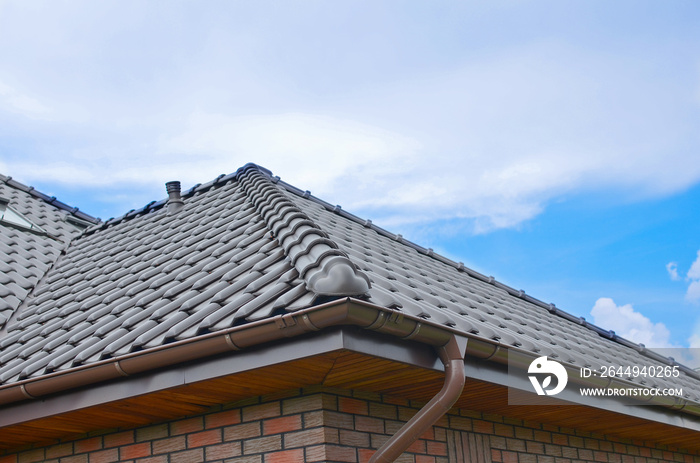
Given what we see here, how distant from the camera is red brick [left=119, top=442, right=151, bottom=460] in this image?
4199 mm

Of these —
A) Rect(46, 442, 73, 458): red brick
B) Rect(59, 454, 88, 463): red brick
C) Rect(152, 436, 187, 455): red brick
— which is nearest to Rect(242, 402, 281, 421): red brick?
Rect(152, 436, 187, 455): red brick

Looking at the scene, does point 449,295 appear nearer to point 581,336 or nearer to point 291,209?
point 291,209

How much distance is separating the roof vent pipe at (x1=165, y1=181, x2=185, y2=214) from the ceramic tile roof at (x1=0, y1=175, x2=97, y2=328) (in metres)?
1.51

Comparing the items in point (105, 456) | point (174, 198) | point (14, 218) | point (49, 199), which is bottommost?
point (105, 456)

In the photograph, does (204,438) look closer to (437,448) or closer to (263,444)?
(263,444)

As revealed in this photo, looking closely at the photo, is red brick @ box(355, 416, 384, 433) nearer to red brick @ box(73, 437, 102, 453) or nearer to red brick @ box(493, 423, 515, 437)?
red brick @ box(493, 423, 515, 437)

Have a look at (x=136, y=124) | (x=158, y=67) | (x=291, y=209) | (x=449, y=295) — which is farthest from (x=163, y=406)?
(x=136, y=124)

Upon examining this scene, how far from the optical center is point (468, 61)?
31.7ft

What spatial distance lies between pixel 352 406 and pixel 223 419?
0.74 metres

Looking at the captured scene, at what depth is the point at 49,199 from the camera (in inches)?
410

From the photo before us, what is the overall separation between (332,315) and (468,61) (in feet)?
24.3

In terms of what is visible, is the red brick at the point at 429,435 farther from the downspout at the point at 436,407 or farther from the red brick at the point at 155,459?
the red brick at the point at 155,459

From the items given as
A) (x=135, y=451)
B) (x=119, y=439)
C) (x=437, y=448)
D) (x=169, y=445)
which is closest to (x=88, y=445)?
(x=119, y=439)

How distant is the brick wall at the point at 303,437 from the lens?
11.7 feet
